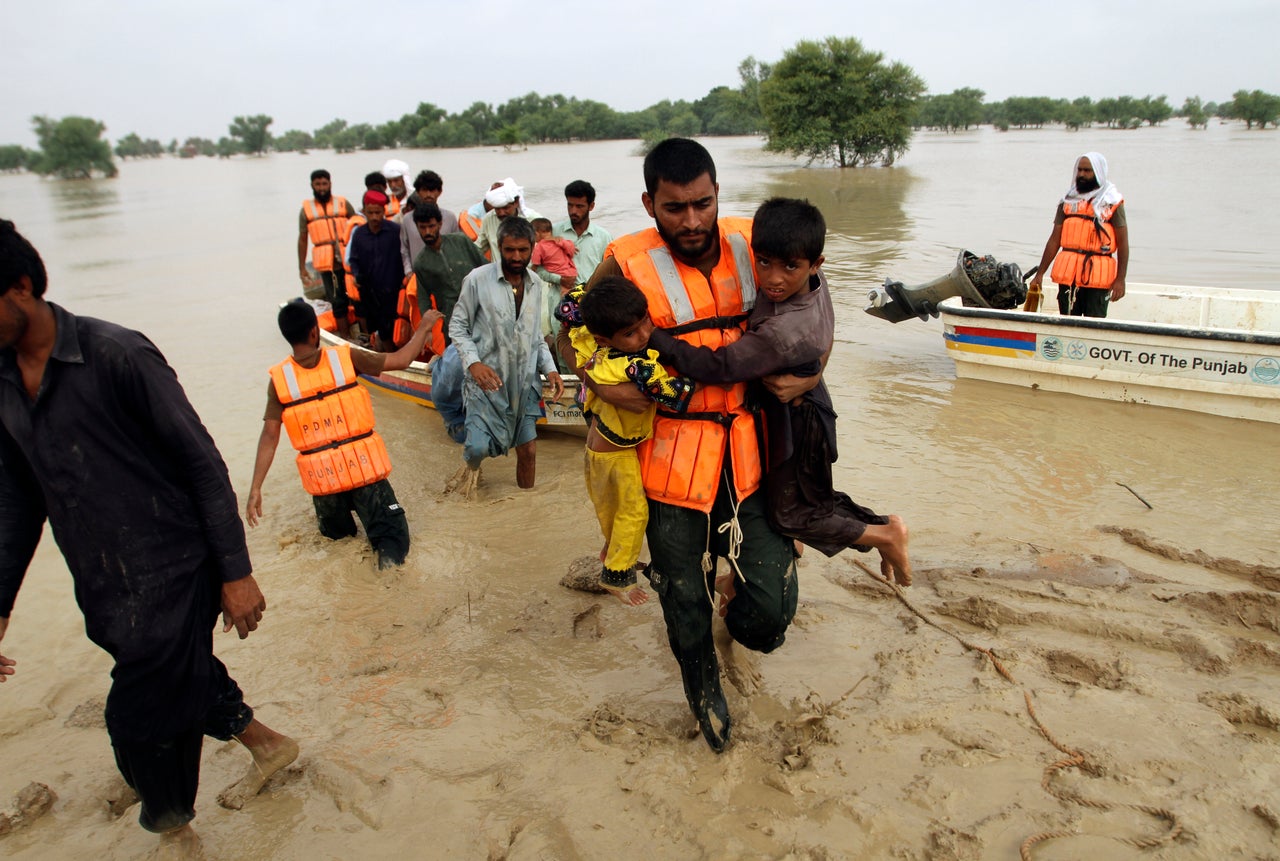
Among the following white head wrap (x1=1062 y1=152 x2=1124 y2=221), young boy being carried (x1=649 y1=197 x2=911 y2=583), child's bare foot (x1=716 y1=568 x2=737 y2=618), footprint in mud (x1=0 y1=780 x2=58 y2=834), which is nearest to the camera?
young boy being carried (x1=649 y1=197 x2=911 y2=583)

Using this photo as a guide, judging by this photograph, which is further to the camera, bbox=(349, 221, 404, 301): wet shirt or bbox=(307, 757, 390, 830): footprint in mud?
bbox=(349, 221, 404, 301): wet shirt

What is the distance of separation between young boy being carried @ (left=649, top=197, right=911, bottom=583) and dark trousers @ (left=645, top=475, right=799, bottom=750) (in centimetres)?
10

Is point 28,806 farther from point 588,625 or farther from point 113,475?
point 588,625

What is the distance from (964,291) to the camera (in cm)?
754

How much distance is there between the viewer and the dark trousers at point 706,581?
9.12 ft

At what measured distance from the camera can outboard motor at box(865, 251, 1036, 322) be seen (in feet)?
24.5

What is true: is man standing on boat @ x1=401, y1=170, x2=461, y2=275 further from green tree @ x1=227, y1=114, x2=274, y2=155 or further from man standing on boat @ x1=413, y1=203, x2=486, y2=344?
green tree @ x1=227, y1=114, x2=274, y2=155

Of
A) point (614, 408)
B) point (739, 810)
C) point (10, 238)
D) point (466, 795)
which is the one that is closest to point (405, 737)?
point (466, 795)

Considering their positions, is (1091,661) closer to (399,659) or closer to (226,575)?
(399,659)

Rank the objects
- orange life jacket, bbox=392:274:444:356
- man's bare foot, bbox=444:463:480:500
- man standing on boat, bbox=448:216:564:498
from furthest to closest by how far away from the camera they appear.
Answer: orange life jacket, bbox=392:274:444:356 < man's bare foot, bbox=444:463:480:500 < man standing on boat, bbox=448:216:564:498

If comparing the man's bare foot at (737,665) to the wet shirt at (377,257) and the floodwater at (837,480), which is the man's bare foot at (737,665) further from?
the wet shirt at (377,257)

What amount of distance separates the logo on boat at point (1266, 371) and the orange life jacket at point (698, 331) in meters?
5.48

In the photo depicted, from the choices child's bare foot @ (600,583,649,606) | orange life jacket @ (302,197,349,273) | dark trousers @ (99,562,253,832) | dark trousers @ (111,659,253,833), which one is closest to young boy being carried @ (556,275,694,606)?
child's bare foot @ (600,583,649,606)

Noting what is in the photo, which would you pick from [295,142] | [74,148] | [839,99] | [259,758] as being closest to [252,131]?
[295,142]
